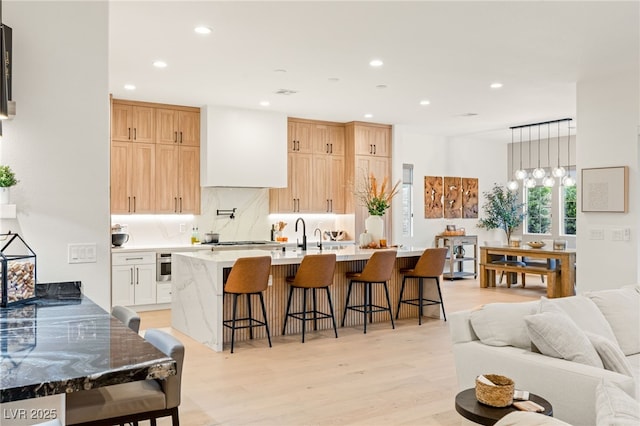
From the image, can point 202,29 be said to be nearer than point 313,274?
Yes

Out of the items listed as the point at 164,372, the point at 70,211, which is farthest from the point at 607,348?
the point at 70,211

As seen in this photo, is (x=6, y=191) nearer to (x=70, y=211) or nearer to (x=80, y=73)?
(x=70, y=211)

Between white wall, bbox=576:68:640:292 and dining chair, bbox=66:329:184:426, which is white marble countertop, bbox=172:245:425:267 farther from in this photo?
dining chair, bbox=66:329:184:426

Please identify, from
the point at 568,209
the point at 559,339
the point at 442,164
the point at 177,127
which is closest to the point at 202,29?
the point at 177,127

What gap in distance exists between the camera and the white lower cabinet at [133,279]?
23.2 ft

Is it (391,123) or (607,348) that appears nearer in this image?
(607,348)

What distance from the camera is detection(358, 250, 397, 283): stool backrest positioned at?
5.88 meters

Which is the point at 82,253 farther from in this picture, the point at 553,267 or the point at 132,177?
the point at 553,267

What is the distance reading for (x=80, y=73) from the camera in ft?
11.0

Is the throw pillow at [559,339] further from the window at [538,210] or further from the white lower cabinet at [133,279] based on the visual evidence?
the window at [538,210]

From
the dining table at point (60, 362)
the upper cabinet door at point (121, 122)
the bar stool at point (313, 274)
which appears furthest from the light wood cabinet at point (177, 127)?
the dining table at point (60, 362)

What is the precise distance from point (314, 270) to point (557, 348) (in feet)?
9.89

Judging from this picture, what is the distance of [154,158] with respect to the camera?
7727 millimetres

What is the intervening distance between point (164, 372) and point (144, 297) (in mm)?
5947
